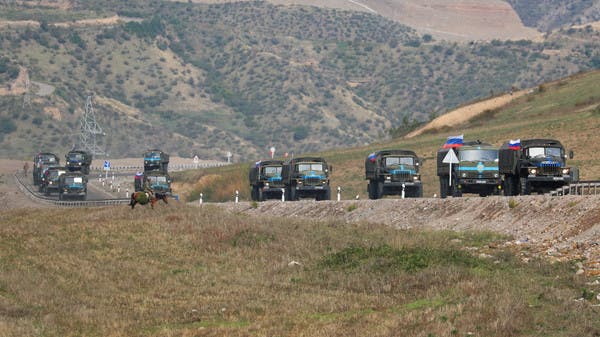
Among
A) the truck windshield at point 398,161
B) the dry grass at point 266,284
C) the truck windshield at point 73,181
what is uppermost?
the truck windshield at point 398,161

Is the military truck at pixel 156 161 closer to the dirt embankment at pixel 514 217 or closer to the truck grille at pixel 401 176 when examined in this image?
→ the truck grille at pixel 401 176

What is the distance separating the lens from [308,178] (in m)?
68.4

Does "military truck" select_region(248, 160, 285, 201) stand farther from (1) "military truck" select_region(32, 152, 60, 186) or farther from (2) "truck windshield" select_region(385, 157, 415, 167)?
(1) "military truck" select_region(32, 152, 60, 186)

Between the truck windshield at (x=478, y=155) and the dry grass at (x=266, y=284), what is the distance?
13.8 metres

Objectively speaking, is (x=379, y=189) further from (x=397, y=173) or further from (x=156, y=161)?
(x=156, y=161)

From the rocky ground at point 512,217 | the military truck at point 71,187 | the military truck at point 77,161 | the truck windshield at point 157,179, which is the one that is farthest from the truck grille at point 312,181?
the military truck at point 77,161

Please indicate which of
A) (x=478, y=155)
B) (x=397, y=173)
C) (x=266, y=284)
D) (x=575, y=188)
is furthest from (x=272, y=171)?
(x=266, y=284)

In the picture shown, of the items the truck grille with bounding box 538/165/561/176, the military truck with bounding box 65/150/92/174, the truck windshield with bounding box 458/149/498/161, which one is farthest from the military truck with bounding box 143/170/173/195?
the truck grille with bounding box 538/165/561/176

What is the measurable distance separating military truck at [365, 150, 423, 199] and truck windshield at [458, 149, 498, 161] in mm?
7520

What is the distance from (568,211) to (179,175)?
3945 inches

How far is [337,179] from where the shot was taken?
108 metres

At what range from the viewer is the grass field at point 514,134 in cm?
9625

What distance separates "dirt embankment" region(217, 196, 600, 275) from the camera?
33719mm

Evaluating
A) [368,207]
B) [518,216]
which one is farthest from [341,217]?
[518,216]
